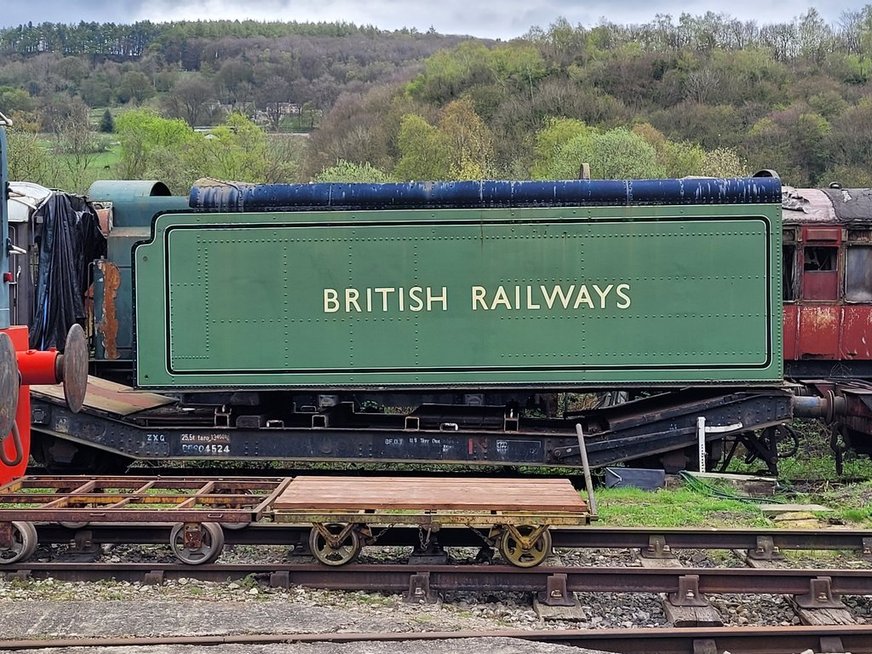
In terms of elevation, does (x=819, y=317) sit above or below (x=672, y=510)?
above

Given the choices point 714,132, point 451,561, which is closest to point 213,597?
point 451,561

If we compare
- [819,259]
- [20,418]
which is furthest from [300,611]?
[819,259]

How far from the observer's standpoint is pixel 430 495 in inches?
239

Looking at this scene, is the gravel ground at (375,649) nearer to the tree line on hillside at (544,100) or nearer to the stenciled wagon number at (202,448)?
the stenciled wagon number at (202,448)

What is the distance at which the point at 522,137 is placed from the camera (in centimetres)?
4662

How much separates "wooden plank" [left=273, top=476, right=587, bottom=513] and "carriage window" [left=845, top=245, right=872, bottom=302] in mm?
5967

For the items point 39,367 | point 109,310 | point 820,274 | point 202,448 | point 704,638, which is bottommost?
point 704,638

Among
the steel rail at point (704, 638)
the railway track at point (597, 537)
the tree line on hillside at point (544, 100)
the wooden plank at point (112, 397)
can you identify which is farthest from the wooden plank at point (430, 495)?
the tree line on hillside at point (544, 100)

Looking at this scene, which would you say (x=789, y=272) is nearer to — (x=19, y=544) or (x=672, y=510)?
(x=672, y=510)

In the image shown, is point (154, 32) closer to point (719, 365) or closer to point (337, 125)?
point (337, 125)

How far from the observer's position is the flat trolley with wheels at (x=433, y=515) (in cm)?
566

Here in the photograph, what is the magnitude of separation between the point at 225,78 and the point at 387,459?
79.8m

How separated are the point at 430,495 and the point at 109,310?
5.57 metres

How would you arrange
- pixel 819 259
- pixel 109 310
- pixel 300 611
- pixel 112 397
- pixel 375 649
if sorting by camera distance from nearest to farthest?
pixel 375 649 < pixel 300 611 < pixel 112 397 < pixel 109 310 < pixel 819 259
